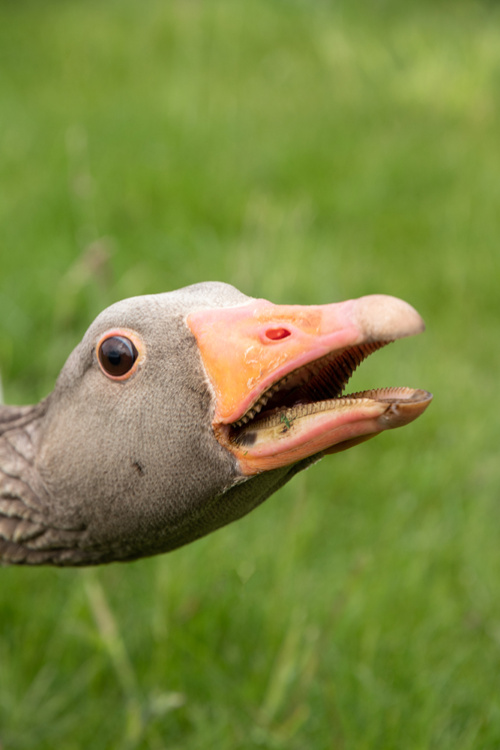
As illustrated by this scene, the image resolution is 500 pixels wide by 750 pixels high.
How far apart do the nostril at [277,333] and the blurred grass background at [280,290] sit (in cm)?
113

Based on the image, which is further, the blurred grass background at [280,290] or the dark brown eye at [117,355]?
the blurred grass background at [280,290]

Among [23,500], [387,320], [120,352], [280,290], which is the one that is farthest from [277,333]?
[280,290]

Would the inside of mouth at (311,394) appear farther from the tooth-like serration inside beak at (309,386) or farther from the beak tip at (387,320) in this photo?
the beak tip at (387,320)

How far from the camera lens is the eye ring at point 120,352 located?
1780 mm

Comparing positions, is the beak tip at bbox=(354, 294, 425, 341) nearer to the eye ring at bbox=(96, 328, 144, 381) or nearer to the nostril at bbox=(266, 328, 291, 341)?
the nostril at bbox=(266, 328, 291, 341)

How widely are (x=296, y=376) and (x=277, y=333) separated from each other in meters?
0.16

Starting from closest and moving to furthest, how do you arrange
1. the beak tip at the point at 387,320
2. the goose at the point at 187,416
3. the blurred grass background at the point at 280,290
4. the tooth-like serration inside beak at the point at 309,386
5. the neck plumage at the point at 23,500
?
the beak tip at the point at 387,320 < the goose at the point at 187,416 < the tooth-like serration inside beak at the point at 309,386 < the neck plumage at the point at 23,500 < the blurred grass background at the point at 280,290

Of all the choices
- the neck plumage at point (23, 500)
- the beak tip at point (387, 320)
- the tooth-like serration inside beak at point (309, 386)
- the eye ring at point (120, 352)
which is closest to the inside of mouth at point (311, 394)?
the tooth-like serration inside beak at point (309, 386)

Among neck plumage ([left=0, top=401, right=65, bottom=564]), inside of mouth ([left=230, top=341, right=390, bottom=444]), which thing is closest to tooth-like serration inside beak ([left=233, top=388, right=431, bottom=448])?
inside of mouth ([left=230, top=341, right=390, bottom=444])

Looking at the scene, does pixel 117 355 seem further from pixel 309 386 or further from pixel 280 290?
pixel 280 290

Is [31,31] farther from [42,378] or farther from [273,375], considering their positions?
[273,375]

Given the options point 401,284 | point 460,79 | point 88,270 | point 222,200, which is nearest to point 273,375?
point 88,270

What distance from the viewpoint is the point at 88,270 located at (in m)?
3.47

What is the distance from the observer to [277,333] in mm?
1586
